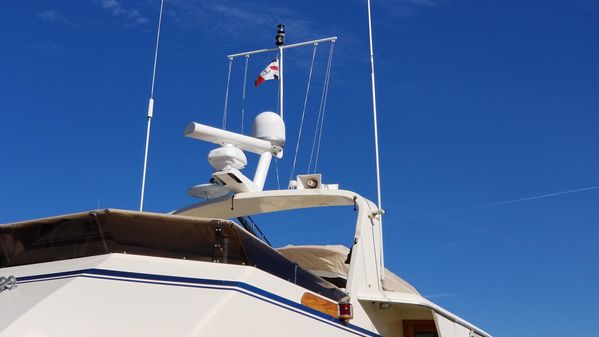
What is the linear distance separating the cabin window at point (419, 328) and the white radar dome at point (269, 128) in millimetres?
2884

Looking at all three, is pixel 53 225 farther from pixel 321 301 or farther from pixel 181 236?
pixel 321 301

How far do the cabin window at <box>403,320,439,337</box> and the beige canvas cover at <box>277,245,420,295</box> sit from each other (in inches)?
88.0

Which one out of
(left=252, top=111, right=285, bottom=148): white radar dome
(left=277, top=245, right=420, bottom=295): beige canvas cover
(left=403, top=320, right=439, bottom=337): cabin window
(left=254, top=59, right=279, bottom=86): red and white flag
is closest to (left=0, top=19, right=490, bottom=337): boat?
(left=403, top=320, right=439, bottom=337): cabin window

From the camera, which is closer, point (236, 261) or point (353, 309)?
point (236, 261)

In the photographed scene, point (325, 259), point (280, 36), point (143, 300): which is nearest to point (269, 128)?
point (325, 259)

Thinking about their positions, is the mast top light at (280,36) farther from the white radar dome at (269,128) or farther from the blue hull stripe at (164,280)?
the blue hull stripe at (164,280)

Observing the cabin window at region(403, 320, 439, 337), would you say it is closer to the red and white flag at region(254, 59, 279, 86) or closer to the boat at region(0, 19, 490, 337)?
the boat at region(0, 19, 490, 337)

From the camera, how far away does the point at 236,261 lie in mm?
5328

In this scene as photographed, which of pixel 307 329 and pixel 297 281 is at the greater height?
pixel 297 281

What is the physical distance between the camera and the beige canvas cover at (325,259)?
33.1 ft

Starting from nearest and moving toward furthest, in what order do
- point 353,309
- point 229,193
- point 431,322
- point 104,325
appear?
point 104,325 < point 353,309 < point 431,322 < point 229,193

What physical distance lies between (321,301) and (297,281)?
0.89ft

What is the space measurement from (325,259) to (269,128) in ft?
8.04

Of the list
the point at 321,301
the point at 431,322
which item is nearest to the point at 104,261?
the point at 321,301
